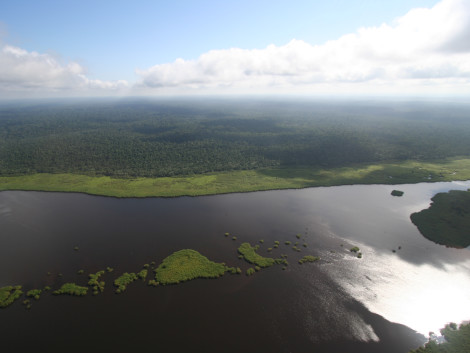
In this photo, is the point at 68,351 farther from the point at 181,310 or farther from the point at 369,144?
the point at 369,144

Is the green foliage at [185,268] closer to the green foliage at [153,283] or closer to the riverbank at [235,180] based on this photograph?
the green foliage at [153,283]

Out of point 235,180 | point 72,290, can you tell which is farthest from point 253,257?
point 235,180

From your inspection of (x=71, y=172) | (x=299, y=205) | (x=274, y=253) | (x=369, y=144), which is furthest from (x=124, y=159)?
(x=369, y=144)

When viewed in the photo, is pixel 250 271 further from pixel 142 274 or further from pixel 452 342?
pixel 452 342

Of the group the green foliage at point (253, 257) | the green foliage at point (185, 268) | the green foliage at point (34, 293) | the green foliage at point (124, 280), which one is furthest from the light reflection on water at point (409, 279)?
the green foliage at point (34, 293)

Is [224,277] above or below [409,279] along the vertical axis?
above

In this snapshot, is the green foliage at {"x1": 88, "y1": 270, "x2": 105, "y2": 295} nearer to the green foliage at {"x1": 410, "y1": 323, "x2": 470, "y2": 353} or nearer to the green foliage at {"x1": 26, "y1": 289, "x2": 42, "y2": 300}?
the green foliage at {"x1": 26, "y1": 289, "x2": 42, "y2": 300}
